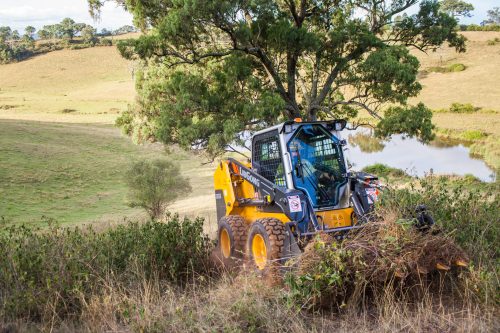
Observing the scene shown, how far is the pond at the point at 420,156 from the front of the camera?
113 feet

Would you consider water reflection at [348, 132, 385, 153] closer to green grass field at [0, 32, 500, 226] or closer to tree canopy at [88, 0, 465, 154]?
green grass field at [0, 32, 500, 226]

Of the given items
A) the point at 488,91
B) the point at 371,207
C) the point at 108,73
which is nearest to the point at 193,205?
the point at 371,207

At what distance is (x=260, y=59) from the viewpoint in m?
18.1

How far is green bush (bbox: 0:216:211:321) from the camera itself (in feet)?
22.7

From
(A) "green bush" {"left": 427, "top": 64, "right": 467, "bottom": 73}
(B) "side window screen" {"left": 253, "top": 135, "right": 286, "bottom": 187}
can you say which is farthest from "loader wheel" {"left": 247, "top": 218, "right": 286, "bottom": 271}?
(A) "green bush" {"left": 427, "top": 64, "right": 467, "bottom": 73}

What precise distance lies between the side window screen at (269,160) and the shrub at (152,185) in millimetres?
14801

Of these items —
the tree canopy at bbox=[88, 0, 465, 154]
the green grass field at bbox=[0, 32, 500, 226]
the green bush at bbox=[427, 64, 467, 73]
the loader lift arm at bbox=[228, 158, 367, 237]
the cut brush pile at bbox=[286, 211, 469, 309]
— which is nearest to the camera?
the cut brush pile at bbox=[286, 211, 469, 309]

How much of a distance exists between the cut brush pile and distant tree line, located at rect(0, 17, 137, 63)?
108150 millimetres

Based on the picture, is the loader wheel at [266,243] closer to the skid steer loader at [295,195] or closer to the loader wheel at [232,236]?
the skid steer loader at [295,195]

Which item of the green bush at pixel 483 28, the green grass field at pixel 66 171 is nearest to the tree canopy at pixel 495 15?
the green bush at pixel 483 28

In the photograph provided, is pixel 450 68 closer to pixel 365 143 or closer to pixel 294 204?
pixel 365 143

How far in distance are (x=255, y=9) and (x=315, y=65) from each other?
314 centimetres

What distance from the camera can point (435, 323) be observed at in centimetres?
639

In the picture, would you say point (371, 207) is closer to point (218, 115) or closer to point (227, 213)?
point (227, 213)
